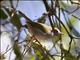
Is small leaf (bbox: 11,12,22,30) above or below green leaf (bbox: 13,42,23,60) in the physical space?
above

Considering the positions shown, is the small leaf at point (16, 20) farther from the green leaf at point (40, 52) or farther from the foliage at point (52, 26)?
the green leaf at point (40, 52)

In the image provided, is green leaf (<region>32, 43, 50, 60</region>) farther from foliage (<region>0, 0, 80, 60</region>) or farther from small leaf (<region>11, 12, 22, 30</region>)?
small leaf (<region>11, 12, 22, 30</region>)

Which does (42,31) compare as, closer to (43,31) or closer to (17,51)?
(43,31)

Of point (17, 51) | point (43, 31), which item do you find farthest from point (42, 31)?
point (17, 51)

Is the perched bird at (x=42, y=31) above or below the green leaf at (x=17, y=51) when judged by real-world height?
above

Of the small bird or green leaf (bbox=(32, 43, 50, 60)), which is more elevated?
the small bird

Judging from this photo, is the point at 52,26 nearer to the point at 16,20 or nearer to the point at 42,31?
the point at 42,31

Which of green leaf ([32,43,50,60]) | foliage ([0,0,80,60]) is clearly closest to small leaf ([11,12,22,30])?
foliage ([0,0,80,60])

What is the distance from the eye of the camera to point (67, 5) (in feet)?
2.48

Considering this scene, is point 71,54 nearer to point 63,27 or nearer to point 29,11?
point 63,27

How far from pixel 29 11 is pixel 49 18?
12cm

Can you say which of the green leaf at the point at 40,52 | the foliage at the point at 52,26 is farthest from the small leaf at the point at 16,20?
the green leaf at the point at 40,52

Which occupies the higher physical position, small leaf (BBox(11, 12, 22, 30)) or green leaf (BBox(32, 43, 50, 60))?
small leaf (BBox(11, 12, 22, 30))

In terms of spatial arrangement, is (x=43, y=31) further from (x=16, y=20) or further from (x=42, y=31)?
(x=16, y=20)
